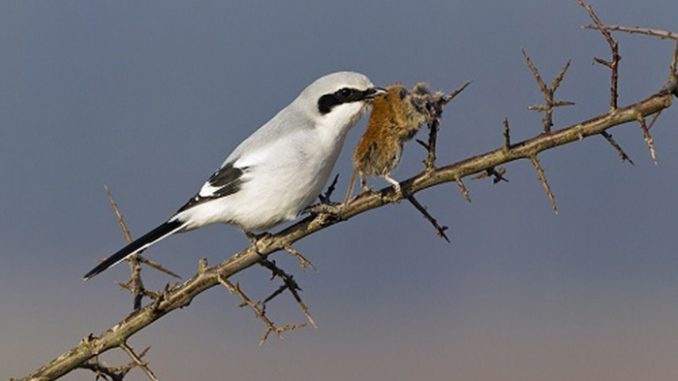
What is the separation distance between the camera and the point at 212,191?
468 centimetres

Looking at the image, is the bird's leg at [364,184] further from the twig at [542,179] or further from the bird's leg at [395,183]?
the twig at [542,179]

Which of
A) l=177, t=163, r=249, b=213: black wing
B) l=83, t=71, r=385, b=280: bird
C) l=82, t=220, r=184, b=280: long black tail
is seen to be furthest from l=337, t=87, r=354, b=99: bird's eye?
l=82, t=220, r=184, b=280: long black tail

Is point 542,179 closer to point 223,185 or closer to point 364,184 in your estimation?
point 364,184

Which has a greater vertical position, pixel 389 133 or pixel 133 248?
pixel 133 248

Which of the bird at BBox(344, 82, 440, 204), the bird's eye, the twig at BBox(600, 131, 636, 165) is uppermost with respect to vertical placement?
the bird's eye

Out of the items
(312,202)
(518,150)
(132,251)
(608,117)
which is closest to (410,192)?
(518,150)

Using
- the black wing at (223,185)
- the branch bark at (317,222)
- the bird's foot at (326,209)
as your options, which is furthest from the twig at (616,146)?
the black wing at (223,185)

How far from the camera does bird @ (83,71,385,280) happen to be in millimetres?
4418

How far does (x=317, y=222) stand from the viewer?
3754mm

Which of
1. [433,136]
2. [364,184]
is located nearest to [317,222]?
[364,184]

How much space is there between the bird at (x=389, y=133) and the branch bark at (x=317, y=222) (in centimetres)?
11

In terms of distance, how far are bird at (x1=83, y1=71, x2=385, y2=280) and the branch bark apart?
568 millimetres

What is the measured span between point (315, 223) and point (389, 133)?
0.53m

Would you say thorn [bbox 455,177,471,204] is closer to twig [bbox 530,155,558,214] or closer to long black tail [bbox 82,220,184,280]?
twig [bbox 530,155,558,214]
